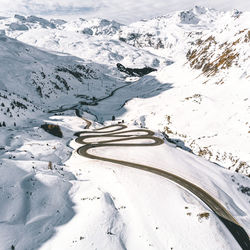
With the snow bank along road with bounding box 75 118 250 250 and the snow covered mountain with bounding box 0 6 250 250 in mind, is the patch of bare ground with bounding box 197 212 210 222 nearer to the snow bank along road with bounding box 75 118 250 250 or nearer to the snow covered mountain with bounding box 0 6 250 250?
the snow covered mountain with bounding box 0 6 250 250

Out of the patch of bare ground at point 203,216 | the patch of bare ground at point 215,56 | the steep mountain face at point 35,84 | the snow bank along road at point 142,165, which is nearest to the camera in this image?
the patch of bare ground at point 203,216

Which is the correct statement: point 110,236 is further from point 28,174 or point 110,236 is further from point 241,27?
point 241,27

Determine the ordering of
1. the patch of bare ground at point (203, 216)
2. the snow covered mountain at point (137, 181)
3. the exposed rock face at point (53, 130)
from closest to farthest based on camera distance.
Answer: the snow covered mountain at point (137, 181), the patch of bare ground at point (203, 216), the exposed rock face at point (53, 130)

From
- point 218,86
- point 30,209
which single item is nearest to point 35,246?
point 30,209

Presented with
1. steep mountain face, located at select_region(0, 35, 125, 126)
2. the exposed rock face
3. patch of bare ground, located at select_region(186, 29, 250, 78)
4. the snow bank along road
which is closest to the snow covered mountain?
the snow bank along road

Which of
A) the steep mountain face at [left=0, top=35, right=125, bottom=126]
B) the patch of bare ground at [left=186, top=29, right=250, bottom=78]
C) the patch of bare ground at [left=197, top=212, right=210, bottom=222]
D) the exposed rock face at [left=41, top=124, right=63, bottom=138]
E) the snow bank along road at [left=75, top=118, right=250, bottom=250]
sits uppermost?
the patch of bare ground at [left=186, top=29, right=250, bottom=78]

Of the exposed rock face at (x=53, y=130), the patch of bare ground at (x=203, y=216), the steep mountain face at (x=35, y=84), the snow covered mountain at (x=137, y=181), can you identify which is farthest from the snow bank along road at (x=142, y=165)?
the steep mountain face at (x=35, y=84)

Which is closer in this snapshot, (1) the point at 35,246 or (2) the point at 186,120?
(1) the point at 35,246

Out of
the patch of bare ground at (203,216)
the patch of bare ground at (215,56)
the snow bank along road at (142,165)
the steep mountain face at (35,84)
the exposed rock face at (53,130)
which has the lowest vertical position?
the steep mountain face at (35,84)

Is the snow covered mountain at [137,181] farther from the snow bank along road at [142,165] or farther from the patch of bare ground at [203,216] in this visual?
the snow bank along road at [142,165]
